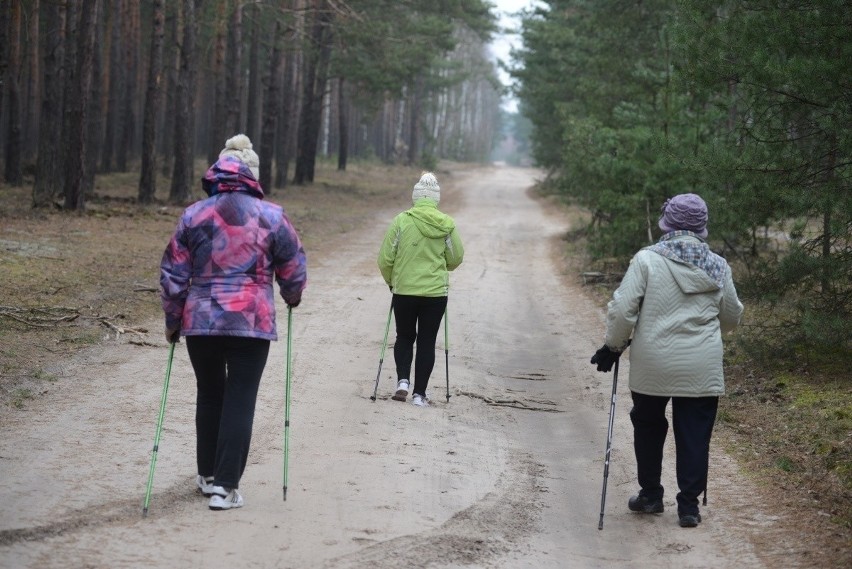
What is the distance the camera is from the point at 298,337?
12.1m

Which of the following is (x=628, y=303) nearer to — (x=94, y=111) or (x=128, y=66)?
(x=94, y=111)

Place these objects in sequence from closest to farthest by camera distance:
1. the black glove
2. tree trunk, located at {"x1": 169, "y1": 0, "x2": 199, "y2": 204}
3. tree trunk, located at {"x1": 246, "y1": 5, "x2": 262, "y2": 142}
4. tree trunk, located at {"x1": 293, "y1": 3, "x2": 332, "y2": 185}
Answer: the black glove
tree trunk, located at {"x1": 169, "y1": 0, "x2": 199, "y2": 204}
tree trunk, located at {"x1": 246, "y1": 5, "x2": 262, "y2": 142}
tree trunk, located at {"x1": 293, "y1": 3, "x2": 332, "y2": 185}

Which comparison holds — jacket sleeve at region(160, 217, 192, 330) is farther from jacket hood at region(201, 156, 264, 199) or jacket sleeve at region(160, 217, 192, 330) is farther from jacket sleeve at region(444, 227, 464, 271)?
jacket sleeve at region(444, 227, 464, 271)

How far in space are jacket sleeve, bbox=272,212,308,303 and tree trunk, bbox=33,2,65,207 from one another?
1822 centimetres

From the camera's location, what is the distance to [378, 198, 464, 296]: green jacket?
918 centimetres

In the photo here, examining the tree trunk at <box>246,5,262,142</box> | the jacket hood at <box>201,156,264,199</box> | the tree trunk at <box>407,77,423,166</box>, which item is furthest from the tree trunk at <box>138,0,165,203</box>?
the tree trunk at <box>407,77,423,166</box>

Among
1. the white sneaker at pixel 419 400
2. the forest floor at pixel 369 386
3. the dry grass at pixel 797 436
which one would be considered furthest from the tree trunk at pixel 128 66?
the white sneaker at pixel 419 400

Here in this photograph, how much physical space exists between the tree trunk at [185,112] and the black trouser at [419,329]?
1811 centimetres

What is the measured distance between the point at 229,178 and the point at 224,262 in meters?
0.47

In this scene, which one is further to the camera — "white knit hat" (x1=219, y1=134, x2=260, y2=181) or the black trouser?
the black trouser

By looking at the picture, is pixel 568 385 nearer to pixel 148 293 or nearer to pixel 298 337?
pixel 298 337

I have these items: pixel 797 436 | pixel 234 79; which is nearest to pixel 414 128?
pixel 234 79

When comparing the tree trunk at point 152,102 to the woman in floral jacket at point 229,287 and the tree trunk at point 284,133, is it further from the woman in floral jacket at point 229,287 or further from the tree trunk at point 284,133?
the woman in floral jacket at point 229,287

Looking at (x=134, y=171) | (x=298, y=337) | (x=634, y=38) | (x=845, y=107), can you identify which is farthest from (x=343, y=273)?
(x=134, y=171)
